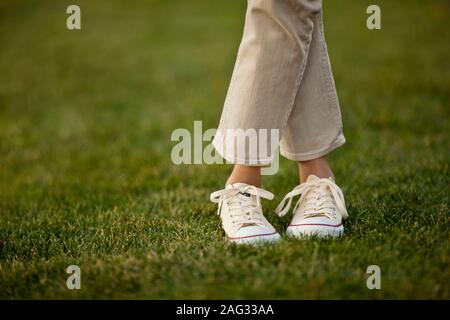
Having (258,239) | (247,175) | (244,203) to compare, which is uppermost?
(247,175)

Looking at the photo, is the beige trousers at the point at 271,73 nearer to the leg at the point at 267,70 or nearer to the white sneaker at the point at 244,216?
the leg at the point at 267,70

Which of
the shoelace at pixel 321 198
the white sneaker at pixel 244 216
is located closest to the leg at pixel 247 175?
the white sneaker at pixel 244 216

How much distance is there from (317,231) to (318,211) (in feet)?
0.35

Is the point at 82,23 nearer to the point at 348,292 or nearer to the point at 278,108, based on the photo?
the point at 278,108

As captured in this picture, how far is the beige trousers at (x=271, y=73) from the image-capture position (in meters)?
2.23

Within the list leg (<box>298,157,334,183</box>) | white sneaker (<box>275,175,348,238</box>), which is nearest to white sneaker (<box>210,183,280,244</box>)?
white sneaker (<box>275,175,348,238</box>)

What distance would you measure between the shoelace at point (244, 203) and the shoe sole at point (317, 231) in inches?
6.0

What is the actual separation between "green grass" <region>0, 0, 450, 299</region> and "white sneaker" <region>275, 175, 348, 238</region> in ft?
0.27

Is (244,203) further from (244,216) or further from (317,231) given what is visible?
(317,231)

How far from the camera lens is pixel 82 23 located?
10.1 metres

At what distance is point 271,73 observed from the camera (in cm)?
227

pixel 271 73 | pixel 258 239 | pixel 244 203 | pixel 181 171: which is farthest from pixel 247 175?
pixel 181 171

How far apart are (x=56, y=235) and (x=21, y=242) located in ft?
0.54

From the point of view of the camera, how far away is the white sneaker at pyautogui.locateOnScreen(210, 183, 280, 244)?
225 centimetres
